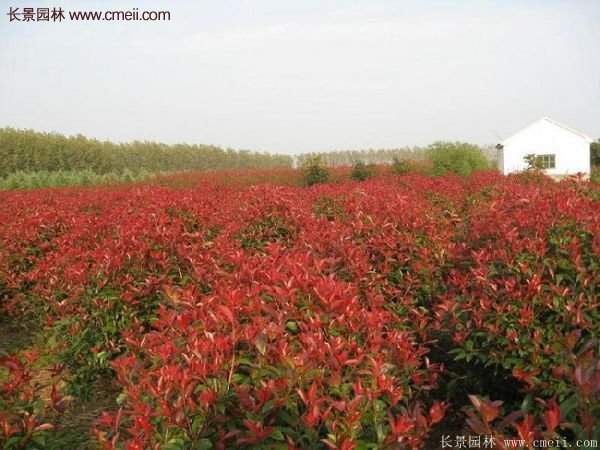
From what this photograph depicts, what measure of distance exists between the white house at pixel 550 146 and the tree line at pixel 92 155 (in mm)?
20941

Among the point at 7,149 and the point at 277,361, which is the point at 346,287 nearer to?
the point at 277,361

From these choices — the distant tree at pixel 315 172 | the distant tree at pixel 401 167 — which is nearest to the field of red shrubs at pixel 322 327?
the distant tree at pixel 315 172

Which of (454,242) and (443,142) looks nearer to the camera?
(454,242)

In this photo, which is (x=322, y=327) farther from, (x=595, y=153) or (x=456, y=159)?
(x=595, y=153)

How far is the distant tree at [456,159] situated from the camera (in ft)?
64.9

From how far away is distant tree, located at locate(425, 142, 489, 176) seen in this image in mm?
19781

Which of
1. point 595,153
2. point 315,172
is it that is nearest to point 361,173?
point 315,172

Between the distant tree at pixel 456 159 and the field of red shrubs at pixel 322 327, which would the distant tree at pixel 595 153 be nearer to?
the distant tree at pixel 456 159

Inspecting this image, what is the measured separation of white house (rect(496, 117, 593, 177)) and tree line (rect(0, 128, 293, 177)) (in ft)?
68.7

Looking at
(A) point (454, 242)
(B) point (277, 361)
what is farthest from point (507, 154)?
(B) point (277, 361)

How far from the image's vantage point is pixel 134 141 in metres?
45.8

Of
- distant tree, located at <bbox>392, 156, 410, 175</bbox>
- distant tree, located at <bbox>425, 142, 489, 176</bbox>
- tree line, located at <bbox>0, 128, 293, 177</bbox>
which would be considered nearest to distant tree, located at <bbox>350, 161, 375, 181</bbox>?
distant tree, located at <bbox>392, 156, 410, 175</bbox>

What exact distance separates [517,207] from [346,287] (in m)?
1.68

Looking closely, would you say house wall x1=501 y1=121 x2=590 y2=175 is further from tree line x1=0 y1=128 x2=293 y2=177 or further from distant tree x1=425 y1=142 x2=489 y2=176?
tree line x1=0 y1=128 x2=293 y2=177
